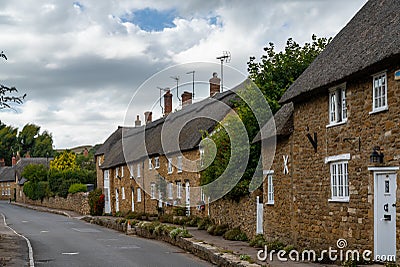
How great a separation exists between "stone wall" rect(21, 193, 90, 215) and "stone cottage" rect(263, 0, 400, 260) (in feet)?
138

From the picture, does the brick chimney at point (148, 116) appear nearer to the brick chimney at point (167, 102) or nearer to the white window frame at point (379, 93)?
the brick chimney at point (167, 102)

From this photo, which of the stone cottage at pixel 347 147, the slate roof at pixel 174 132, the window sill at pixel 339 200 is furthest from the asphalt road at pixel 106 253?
the slate roof at pixel 174 132

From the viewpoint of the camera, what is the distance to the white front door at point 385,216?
15383 millimetres

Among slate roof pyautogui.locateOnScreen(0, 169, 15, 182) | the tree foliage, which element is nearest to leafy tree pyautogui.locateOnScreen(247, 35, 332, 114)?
the tree foliage

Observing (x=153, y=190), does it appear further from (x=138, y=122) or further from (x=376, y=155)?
(x=376, y=155)

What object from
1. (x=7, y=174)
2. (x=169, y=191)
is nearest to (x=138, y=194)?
(x=169, y=191)

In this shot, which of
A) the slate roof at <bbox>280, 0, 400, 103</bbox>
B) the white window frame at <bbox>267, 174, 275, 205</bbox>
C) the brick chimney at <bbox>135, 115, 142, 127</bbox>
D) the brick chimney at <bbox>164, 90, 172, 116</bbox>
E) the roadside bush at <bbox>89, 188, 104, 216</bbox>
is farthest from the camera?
the brick chimney at <bbox>135, 115, 142, 127</bbox>

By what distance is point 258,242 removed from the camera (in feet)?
75.4

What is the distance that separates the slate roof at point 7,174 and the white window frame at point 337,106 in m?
105

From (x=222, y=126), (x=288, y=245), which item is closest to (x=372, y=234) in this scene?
(x=288, y=245)

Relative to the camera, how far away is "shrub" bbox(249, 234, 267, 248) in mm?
22655

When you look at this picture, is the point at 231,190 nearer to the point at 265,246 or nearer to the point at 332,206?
the point at 265,246

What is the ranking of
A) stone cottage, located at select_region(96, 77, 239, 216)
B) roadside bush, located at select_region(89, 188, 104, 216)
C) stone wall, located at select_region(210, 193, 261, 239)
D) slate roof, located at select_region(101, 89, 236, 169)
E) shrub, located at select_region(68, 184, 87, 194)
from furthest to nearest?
shrub, located at select_region(68, 184, 87, 194), roadside bush, located at select_region(89, 188, 104, 216), slate roof, located at select_region(101, 89, 236, 169), stone cottage, located at select_region(96, 77, 239, 216), stone wall, located at select_region(210, 193, 261, 239)

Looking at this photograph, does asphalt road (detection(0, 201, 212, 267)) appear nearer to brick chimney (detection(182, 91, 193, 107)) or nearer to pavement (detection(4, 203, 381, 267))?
pavement (detection(4, 203, 381, 267))
